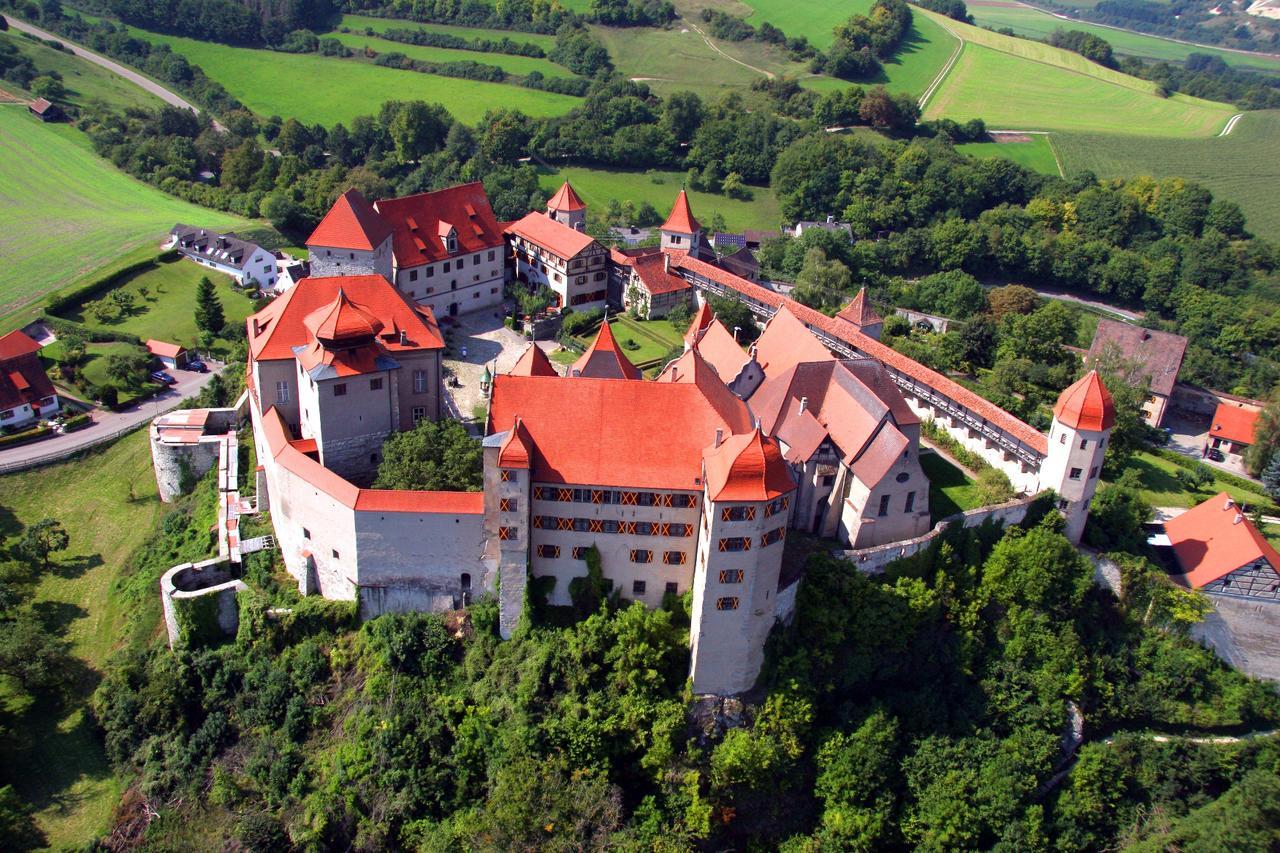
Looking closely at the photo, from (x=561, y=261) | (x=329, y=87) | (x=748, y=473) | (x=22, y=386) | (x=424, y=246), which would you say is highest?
(x=748, y=473)

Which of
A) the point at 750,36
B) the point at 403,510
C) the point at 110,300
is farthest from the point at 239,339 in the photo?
the point at 750,36

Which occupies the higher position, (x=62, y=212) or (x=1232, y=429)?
(x=62, y=212)

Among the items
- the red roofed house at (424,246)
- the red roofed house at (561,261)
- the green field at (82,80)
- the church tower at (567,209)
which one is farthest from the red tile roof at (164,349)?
the green field at (82,80)

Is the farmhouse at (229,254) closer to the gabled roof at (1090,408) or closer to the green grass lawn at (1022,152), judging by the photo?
the gabled roof at (1090,408)

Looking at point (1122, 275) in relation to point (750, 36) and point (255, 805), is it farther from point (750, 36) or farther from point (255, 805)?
point (255, 805)

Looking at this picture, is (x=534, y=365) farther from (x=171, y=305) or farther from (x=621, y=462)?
(x=171, y=305)

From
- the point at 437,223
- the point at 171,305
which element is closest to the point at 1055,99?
the point at 437,223
